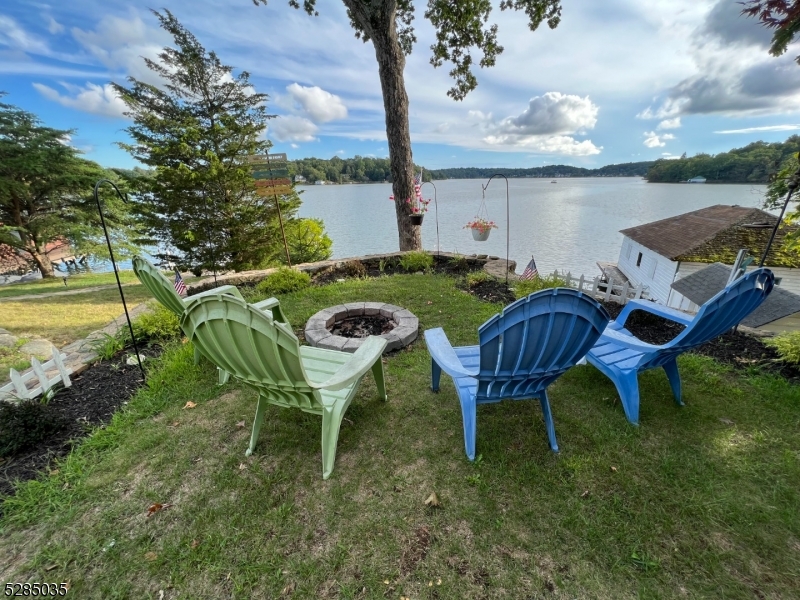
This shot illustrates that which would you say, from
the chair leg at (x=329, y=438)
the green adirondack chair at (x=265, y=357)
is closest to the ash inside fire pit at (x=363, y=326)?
the green adirondack chair at (x=265, y=357)

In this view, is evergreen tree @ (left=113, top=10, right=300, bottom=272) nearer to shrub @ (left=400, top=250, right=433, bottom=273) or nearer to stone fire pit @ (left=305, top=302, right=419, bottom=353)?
Result: shrub @ (left=400, top=250, right=433, bottom=273)

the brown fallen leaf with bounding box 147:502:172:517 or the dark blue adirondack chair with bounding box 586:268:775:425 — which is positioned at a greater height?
the dark blue adirondack chair with bounding box 586:268:775:425

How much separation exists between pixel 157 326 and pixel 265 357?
2755mm

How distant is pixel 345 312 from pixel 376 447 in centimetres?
189

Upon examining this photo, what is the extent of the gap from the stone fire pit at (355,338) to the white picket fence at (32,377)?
6.27ft

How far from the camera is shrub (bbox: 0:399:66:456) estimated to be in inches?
75.3

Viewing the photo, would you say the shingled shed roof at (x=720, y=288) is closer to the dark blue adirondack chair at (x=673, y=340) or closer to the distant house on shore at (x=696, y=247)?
the dark blue adirondack chair at (x=673, y=340)

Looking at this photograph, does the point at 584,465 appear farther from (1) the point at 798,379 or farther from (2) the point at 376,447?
(1) the point at 798,379

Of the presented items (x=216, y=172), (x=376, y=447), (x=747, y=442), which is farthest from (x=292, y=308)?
(x=216, y=172)

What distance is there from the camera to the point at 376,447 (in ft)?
6.49

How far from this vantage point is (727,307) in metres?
1.69

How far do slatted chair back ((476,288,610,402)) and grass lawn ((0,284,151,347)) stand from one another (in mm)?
5786

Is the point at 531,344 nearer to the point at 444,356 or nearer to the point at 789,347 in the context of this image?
the point at 444,356

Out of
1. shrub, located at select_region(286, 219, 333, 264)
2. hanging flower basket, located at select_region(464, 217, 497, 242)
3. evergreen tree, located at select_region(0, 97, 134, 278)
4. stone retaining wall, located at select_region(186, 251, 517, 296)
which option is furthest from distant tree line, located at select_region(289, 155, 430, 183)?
hanging flower basket, located at select_region(464, 217, 497, 242)
